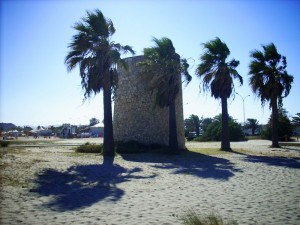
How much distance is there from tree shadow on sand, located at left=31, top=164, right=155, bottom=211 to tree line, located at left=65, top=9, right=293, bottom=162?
7.78 metres

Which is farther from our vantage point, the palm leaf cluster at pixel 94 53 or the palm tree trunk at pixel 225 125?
the palm tree trunk at pixel 225 125

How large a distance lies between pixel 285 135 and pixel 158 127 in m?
24.5

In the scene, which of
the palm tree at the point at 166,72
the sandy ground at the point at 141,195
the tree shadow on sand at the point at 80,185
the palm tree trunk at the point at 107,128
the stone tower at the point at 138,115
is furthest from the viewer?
the stone tower at the point at 138,115

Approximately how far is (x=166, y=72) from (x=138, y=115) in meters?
6.07

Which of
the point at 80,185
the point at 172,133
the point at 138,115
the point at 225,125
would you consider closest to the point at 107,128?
the point at 172,133

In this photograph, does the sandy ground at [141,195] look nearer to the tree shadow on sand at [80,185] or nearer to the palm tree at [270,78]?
the tree shadow on sand at [80,185]

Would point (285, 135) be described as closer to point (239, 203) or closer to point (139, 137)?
point (139, 137)

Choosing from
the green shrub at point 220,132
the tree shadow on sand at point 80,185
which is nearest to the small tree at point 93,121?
the green shrub at point 220,132

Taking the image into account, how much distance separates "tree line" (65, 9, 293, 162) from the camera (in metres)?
19.7

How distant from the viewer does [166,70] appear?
2203 centimetres

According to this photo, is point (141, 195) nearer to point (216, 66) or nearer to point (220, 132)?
point (216, 66)

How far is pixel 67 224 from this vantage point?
5793 mm

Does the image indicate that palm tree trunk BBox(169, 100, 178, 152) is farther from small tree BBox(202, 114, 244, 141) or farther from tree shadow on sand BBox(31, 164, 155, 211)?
small tree BBox(202, 114, 244, 141)

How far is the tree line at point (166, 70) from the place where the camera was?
19.7 meters
